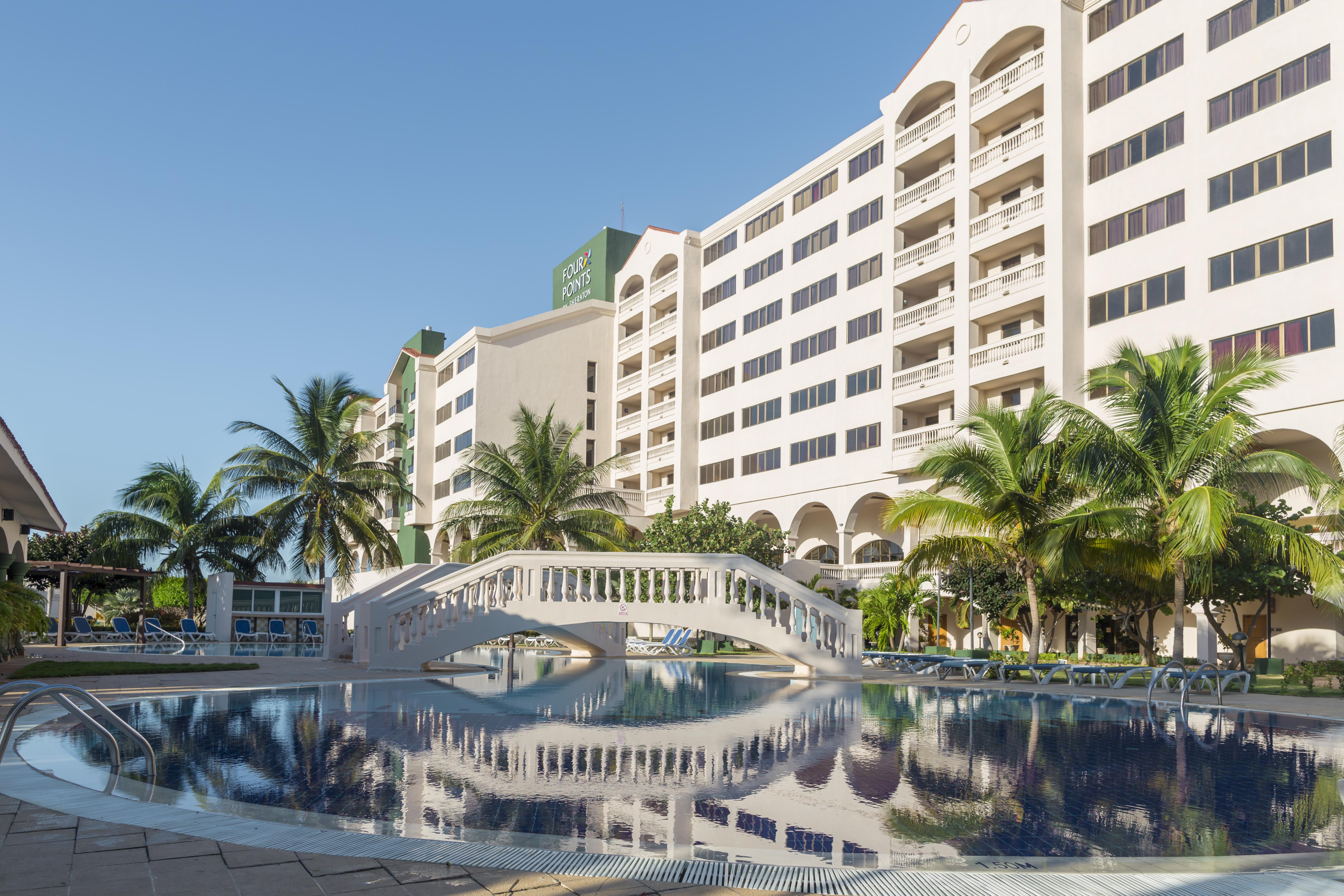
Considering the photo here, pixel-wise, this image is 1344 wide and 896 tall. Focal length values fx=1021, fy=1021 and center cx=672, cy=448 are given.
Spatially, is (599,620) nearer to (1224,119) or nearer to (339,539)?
(339,539)

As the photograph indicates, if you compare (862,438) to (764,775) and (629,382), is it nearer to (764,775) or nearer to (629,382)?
(629,382)

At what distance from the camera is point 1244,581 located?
76.2 ft

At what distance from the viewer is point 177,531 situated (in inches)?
1732

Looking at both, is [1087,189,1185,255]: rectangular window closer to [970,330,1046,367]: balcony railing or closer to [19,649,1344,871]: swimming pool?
[970,330,1046,367]: balcony railing

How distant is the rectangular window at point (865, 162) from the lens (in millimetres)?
39375

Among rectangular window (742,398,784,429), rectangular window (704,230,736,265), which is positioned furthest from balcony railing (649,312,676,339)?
rectangular window (742,398,784,429)

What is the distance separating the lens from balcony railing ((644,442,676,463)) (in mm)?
48844

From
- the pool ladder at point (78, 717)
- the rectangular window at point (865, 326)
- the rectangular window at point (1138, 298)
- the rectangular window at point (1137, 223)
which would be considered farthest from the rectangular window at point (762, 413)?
the pool ladder at point (78, 717)

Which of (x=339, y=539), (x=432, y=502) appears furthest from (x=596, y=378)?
(x=339, y=539)

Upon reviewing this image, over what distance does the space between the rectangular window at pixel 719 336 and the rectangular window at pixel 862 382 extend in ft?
28.3

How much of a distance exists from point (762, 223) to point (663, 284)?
7210 millimetres

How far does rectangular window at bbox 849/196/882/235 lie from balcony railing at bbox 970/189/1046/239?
5562mm

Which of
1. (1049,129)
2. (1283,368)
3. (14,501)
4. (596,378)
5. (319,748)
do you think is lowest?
(319,748)

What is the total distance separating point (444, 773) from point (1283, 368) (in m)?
24.5
